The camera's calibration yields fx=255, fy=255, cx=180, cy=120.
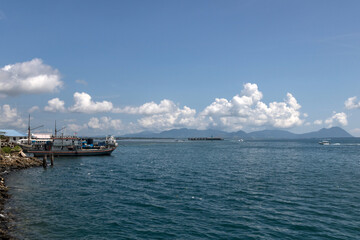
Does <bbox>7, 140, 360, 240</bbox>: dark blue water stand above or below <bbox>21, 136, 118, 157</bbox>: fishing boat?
below

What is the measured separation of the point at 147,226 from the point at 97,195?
42.8 ft

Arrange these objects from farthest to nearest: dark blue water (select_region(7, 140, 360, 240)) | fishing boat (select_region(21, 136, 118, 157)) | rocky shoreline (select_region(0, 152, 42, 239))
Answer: fishing boat (select_region(21, 136, 118, 157))
rocky shoreline (select_region(0, 152, 42, 239))
dark blue water (select_region(7, 140, 360, 240))

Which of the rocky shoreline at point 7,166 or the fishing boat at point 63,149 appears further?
the fishing boat at point 63,149

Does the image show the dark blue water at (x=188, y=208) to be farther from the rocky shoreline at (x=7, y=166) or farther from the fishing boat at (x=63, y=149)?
the fishing boat at (x=63, y=149)

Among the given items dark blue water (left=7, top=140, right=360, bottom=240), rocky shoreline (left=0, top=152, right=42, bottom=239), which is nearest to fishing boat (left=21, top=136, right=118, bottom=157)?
rocky shoreline (left=0, top=152, right=42, bottom=239)

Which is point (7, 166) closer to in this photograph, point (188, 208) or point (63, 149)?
point (63, 149)

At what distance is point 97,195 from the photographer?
31891mm

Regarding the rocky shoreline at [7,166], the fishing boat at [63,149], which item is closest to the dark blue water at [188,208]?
the rocky shoreline at [7,166]

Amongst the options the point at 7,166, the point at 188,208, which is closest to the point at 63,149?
the point at 7,166

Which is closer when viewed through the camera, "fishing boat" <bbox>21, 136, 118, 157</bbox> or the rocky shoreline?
the rocky shoreline

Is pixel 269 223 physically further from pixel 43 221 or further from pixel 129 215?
pixel 43 221

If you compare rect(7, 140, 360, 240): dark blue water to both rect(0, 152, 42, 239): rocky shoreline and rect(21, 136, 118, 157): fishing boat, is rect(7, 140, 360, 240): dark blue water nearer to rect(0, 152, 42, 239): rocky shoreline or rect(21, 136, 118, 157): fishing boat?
rect(0, 152, 42, 239): rocky shoreline

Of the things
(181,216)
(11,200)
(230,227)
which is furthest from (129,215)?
(11,200)

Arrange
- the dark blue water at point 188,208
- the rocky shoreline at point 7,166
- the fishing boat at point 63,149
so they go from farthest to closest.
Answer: the fishing boat at point 63,149 < the rocky shoreline at point 7,166 < the dark blue water at point 188,208
